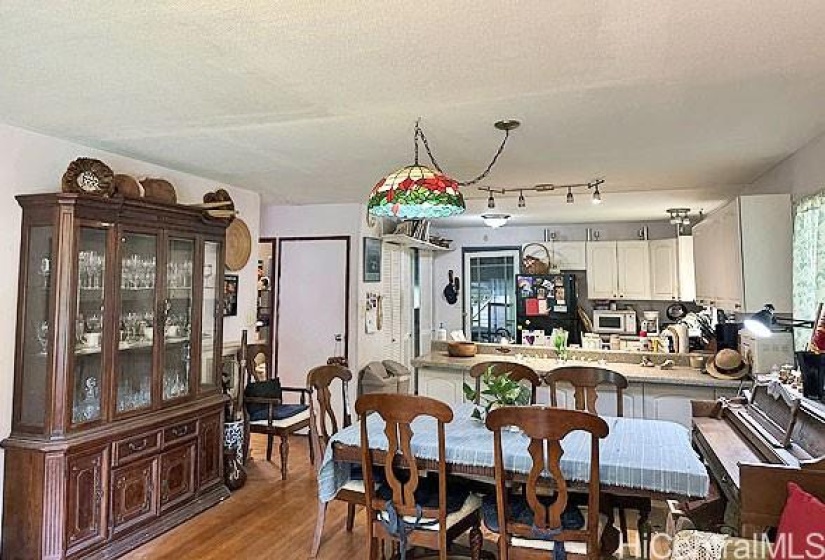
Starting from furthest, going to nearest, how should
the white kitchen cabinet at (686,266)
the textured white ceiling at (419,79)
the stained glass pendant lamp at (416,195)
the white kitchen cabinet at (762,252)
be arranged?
the white kitchen cabinet at (686,266) → the white kitchen cabinet at (762,252) → the stained glass pendant lamp at (416,195) → the textured white ceiling at (419,79)

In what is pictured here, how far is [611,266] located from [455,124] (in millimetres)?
4731

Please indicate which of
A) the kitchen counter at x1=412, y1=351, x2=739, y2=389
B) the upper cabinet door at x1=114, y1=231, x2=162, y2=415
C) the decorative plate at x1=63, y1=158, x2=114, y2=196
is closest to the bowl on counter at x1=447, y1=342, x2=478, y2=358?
the kitchen counter at x1=412, y1=351, x2=739, y2=389

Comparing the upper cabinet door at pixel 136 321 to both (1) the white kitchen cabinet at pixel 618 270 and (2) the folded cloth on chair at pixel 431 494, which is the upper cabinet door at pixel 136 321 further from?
(1) the white kitchen cabinet at pixel 618 270

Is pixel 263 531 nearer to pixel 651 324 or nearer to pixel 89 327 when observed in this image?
pixel 89 327

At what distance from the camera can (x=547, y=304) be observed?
702 centimetres

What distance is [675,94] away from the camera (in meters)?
2.46

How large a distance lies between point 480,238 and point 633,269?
2.11 metres

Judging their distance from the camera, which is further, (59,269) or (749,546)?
(59,269)

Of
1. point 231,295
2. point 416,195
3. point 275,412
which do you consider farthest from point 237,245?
point 416,195

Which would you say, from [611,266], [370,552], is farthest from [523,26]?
[611,266]

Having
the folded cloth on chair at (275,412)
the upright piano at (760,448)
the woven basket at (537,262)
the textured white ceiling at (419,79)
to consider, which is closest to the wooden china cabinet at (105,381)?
the textured white ceiling at (419,79)

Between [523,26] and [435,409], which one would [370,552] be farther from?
[523,26]

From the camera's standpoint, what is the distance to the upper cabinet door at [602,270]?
6.97 m

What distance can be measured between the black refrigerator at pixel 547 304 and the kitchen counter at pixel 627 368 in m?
1.85
